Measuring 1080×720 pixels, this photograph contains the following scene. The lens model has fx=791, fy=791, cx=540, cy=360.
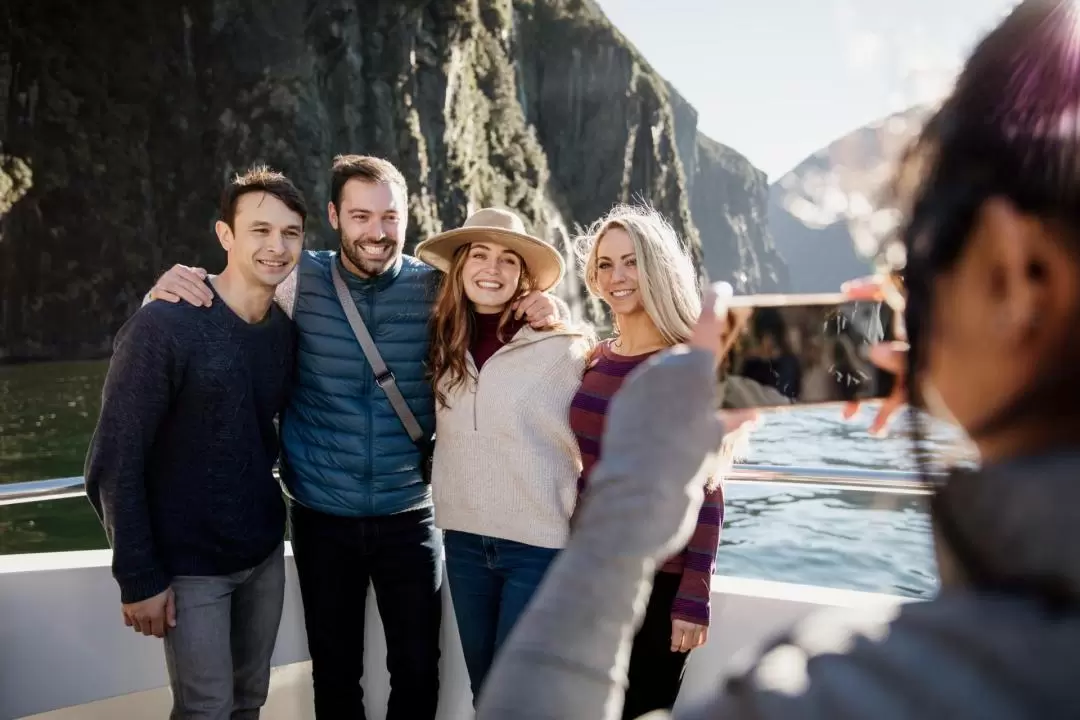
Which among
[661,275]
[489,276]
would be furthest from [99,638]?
[661,275]

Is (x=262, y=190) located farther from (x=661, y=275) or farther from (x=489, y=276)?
(x=661, y=275)

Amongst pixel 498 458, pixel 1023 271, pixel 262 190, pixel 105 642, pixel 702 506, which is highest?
pixel 262 190

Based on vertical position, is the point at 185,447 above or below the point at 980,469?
below

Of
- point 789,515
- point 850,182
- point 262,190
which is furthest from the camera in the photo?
point 789,515

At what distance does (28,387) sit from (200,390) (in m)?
22.0

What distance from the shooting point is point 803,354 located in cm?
70

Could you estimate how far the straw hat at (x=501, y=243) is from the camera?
2.21 m

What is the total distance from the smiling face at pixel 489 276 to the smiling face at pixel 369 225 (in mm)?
209

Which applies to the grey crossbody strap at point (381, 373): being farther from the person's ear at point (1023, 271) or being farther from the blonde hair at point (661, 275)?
the person's ear at point (1023, 271)

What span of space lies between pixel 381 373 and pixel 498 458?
1.32 ft

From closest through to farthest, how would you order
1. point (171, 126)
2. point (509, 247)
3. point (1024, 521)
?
point (1024, 521) → point (509, 247) → point (171, 126)

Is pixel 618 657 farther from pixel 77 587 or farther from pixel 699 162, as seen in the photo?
pixel 699 162

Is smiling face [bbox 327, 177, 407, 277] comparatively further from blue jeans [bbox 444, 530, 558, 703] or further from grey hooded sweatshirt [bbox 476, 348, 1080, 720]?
grey hooded sweatshirt [bbox 476, 348, 1080, 720]

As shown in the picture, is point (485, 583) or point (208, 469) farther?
point (485, 583)
